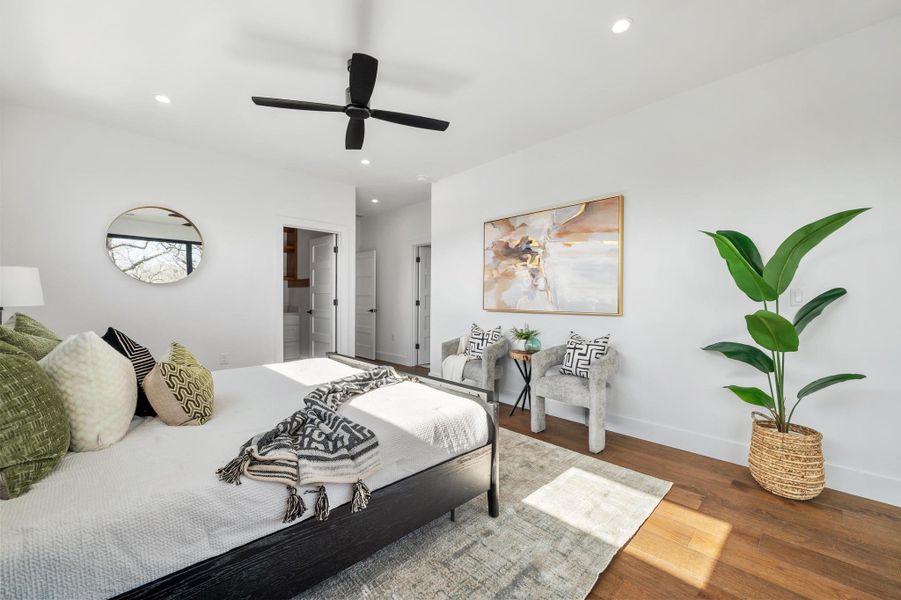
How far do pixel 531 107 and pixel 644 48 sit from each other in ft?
3.03

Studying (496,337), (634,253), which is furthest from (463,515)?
(634,253)

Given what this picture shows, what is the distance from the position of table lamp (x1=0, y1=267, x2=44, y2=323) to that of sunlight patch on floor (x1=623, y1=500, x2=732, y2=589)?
13.2 feet

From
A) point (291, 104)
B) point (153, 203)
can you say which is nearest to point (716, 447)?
point (291, 104)

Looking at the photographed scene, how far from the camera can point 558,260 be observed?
3623 millimetres

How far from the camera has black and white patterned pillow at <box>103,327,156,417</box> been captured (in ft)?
5.46

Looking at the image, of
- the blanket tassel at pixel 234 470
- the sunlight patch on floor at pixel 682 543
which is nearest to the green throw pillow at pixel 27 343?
the blanket tassel at pixel 234 470

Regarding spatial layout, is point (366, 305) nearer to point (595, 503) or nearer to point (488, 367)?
point (488, 367)

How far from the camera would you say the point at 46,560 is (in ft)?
2.81

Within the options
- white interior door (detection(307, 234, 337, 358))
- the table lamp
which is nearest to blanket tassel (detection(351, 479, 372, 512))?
the table lamp

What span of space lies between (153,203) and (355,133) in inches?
102

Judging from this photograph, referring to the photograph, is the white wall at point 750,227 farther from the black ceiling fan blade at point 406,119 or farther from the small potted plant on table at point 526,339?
the black ceiling fan blade at point 406,119

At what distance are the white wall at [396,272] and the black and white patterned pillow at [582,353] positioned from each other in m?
3.36

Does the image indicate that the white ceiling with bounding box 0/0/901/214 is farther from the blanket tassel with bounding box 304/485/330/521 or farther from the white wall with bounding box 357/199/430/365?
the white wall with bounding box 357/199/430/365

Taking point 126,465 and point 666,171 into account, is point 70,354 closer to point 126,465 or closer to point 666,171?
point 126,465
